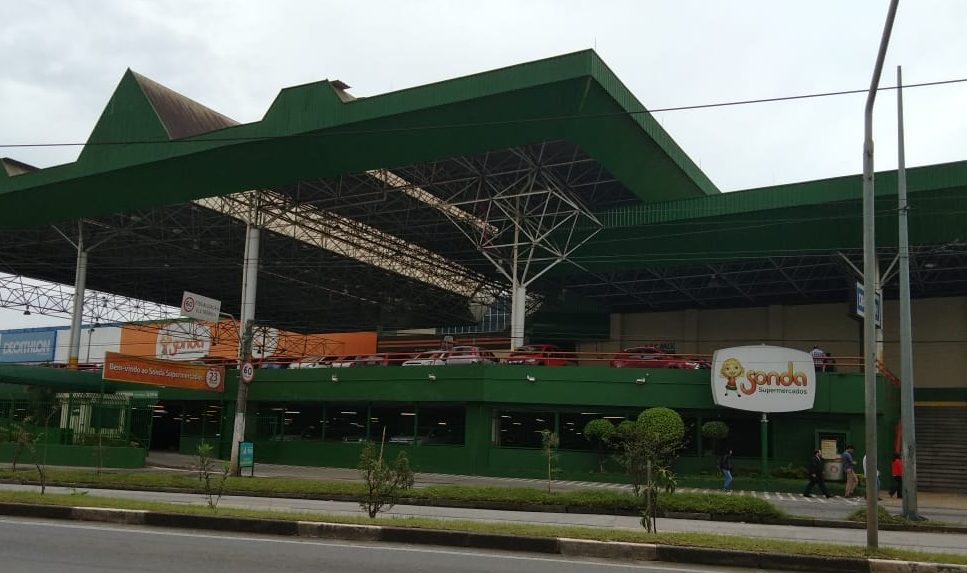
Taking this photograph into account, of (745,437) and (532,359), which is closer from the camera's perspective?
(745,437)

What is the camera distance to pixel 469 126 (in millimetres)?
28906

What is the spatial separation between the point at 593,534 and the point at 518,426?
1957cm

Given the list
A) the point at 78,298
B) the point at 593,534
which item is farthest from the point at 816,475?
the point at 78,298

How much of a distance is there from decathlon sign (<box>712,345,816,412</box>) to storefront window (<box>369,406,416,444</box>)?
12320mm

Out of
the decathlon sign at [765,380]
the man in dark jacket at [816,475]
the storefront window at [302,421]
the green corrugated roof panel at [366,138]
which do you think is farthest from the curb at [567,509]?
the storefront window at [302,421]

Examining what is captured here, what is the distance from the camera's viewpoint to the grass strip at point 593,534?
1185 cm

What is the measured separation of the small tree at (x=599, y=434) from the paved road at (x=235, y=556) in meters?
16.9

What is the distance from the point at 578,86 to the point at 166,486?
1715cm

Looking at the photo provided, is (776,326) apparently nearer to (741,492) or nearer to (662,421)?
(741,492)

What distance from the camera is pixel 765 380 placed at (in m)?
29.7

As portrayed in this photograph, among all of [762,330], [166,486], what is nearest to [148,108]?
[166,486]

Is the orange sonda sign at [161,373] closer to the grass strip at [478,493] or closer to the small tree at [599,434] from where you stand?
the grass strip at [478,493]

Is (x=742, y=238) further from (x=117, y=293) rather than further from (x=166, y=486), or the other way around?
(x=117, y=293)

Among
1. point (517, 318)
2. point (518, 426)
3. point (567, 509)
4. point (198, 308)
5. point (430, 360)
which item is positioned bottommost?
point (567, 509)
